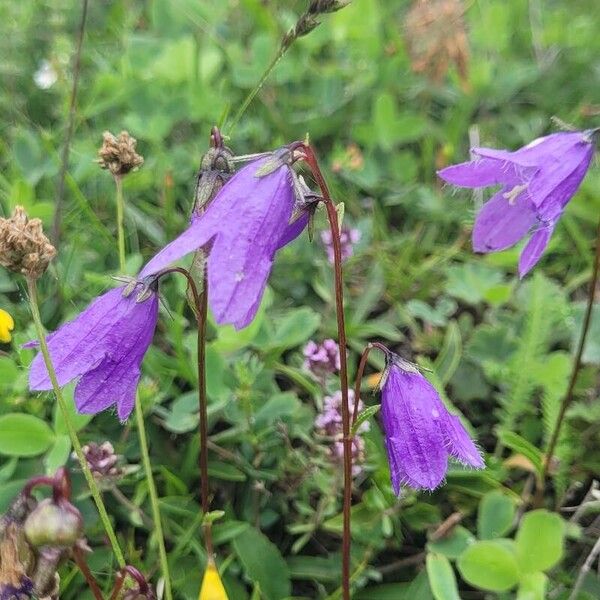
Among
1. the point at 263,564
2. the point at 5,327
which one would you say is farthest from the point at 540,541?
the point at 5,327

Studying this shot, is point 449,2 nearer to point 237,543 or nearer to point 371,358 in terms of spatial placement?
→ point 371,358

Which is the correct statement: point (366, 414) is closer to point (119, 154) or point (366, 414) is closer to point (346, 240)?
point (119, 154)

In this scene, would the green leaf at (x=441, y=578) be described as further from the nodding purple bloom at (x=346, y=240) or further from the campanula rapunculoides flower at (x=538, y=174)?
the nodding purple bloom at (x=346, y=240)

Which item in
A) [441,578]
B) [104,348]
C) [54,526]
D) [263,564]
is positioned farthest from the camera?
[263,564]

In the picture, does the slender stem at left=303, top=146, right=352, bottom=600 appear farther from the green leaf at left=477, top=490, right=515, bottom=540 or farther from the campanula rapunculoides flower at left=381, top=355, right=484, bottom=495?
the green leaf at left=477, top=490, right=515, bottom=540

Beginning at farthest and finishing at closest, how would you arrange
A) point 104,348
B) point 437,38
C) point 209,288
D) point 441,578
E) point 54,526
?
point 437,38 < point 441,578 < point 104,348 < point 209,288 < point 54,526

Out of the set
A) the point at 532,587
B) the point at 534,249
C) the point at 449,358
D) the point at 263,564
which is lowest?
the point at 532,587

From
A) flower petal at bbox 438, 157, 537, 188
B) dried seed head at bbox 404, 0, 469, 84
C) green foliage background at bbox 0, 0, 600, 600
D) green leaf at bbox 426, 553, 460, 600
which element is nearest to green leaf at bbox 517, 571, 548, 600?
green foliage background at bbox 0, 0, 600, 600
